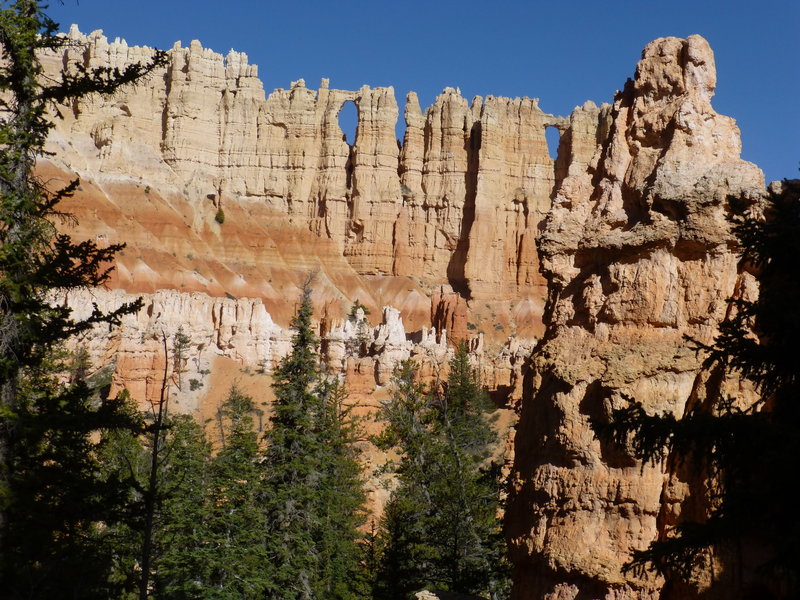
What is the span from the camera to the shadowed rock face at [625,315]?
1130cm

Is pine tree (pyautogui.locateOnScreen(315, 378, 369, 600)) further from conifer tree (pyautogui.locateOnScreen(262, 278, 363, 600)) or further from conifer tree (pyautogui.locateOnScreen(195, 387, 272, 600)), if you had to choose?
conifer tree (pyautogui.locateOnScreen(195, 387, 272, 600))

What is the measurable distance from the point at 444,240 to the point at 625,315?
86991mm

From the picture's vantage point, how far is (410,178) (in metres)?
99.2

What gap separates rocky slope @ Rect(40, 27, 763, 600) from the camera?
1172cm

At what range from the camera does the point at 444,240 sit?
324 ft

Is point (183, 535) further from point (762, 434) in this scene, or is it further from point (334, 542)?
point (762, 434)

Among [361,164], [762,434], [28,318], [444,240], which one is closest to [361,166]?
[361,164]

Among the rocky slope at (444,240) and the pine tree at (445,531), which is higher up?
the rocky slope at (444,240)

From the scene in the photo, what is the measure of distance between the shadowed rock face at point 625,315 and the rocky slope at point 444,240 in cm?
3

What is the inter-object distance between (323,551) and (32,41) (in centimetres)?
1636

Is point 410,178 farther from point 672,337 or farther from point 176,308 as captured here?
point 672,337

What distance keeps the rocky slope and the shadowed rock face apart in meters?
0.03

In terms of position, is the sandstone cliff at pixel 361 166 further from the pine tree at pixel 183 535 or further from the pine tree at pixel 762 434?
the pine tree at pixel 762 434

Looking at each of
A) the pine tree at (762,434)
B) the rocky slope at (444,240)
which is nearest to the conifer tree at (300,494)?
the rocky slope at (444,240)
